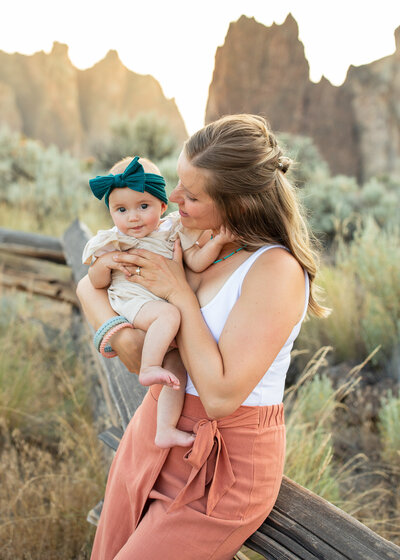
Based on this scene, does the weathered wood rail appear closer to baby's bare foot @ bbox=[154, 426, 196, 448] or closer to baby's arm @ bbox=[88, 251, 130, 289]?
baby's bare foot @ bbox=[154, 426, 196, 448]

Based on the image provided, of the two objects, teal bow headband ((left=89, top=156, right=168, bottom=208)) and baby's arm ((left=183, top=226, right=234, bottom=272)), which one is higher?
teal bow headband ((left=89, top=156, right=168, bottom=208))

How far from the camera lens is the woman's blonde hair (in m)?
1.52

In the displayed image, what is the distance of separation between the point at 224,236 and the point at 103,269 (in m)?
0.53

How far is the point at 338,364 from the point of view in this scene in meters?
4.69

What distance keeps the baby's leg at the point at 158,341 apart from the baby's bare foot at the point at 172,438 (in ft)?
0.54

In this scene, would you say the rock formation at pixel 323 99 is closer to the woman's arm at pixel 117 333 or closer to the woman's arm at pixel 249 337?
the woman's arm at pixel 117 333

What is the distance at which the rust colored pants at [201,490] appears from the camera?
145 cm

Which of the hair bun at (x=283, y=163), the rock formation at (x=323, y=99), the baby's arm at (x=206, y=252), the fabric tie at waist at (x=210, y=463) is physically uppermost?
the rock formation at (x=323, y=99)

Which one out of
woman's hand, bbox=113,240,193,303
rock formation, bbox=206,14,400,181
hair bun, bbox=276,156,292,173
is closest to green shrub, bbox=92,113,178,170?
woman's hand, bbox=113,240,193,303

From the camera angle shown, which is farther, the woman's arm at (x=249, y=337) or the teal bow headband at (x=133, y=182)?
the teal bow headband at (x=133, y=182)

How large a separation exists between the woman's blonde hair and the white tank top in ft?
0.26

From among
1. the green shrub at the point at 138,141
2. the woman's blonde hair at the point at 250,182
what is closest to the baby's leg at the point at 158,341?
the woman's blonde hair at the point at 250,182

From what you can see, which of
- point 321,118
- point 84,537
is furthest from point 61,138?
point 84,537

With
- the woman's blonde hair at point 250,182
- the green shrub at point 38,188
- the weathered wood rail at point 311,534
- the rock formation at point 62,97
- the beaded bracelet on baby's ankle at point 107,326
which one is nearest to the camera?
the weathered wood rail at point 311,534
